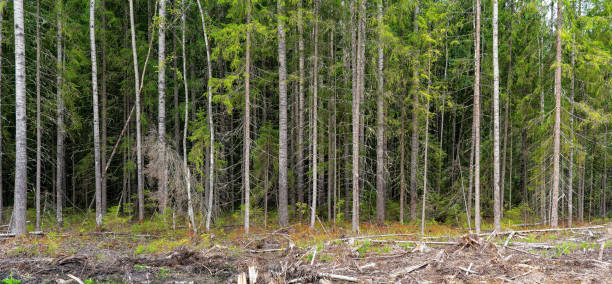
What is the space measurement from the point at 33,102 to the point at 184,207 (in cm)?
690

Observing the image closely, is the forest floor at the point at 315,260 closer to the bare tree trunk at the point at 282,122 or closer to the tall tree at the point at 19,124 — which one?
the tall tree at the point at 19,124

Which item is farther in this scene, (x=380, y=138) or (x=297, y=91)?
(x=297, y=91)

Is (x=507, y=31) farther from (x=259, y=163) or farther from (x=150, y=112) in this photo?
(x=150, y=112)

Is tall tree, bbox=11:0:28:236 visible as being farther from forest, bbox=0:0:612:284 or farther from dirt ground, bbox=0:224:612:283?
dirt ground, bbox=0:224:612:283

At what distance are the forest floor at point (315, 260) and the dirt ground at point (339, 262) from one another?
0.06ft

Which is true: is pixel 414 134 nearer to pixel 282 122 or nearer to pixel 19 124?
pixel 282 122

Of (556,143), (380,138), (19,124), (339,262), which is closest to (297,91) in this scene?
(380,138)

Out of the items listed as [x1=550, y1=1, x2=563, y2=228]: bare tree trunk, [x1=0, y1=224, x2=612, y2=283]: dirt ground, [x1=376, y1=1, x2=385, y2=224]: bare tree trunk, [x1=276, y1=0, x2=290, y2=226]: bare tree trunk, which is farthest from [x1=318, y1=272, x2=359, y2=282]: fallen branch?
[x1=550, y1=1, x2=563, y2=228]: bare tree trunk

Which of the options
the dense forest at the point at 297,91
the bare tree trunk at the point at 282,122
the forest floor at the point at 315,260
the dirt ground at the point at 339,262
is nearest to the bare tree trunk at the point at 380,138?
the dense forest at the point at 297,91

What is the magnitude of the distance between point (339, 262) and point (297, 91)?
33.6ft

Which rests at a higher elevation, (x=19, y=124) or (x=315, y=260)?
(x=19, y=124)

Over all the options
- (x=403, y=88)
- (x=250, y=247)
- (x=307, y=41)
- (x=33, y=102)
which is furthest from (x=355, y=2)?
(x=33, y=102)

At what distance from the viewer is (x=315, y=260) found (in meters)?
8.39

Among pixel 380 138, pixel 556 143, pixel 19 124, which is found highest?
pixel 19 124
